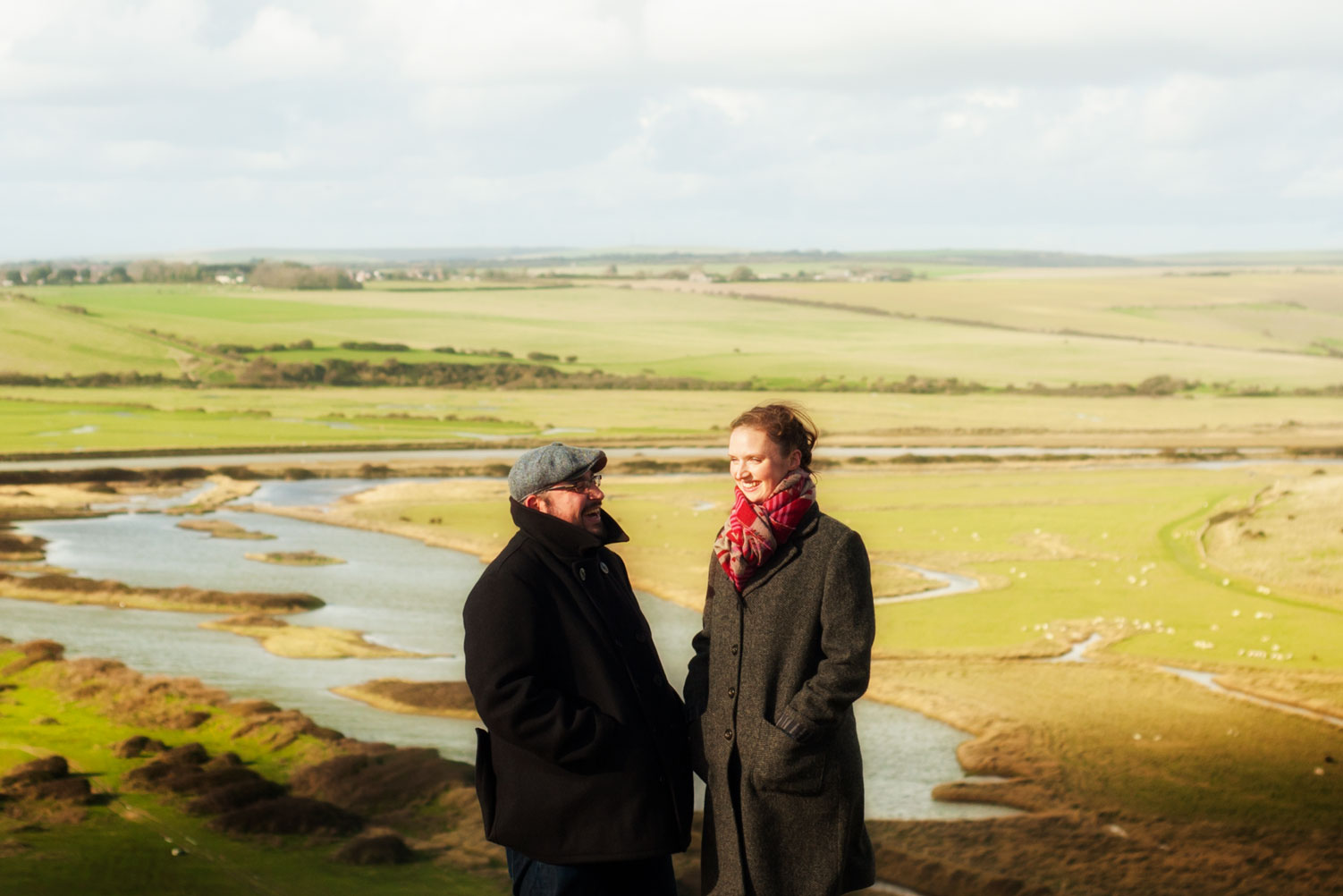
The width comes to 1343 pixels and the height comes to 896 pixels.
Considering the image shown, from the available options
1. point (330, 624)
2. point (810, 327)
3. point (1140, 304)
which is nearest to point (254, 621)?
point (330, 624)

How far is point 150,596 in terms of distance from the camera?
920 inches

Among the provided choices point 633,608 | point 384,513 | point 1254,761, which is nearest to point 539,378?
point 384,513

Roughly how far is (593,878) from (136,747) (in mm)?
11698

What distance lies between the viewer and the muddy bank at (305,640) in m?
19.6

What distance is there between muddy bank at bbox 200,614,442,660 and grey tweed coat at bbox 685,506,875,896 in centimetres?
1537

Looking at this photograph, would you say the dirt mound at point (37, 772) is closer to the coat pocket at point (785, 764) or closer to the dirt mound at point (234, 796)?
the dirt mound at point (234, 796)

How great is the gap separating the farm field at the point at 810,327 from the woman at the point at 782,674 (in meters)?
63.3

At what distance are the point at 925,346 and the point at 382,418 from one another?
43201mm

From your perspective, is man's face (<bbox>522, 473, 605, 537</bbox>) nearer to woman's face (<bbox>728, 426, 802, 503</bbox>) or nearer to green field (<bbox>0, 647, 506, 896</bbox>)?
woman's face (<bbox>728, 426, 802, 503</bbox>)

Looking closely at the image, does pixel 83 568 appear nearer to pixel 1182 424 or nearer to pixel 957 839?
pixel 957 839

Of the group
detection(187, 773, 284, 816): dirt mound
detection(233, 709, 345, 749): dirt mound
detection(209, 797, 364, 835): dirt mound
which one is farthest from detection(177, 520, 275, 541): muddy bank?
detection(209, 797, 364, 835): dirt mound

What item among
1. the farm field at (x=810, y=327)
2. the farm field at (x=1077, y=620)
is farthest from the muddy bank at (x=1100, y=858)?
the farm field at (x=810, y=327)

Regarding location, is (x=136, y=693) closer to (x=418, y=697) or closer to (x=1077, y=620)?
(x=418, y=697)

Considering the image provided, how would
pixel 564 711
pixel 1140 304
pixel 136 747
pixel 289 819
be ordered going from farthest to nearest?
pixel 1140 304 < pixel 136 747 < pixel 289 819 < pixel 564 711
